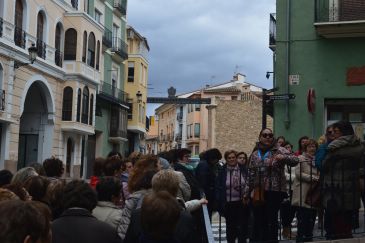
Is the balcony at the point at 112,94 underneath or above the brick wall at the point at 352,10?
above

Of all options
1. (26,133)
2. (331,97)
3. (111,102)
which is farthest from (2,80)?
(111,102)

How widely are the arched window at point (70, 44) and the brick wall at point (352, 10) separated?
20.2 meters

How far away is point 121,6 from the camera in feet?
151

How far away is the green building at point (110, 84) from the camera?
1650 inches

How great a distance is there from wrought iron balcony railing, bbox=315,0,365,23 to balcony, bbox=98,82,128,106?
2649 centimetres

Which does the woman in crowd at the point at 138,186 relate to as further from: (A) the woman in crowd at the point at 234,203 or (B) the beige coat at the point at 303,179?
(B) the beige coat at the point at 303,179

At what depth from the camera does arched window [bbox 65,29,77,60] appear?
3325 centimetres

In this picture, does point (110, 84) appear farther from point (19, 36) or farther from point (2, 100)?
point (2, 100)

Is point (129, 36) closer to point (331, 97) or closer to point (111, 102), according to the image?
point (111, 102)

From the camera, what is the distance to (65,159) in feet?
113

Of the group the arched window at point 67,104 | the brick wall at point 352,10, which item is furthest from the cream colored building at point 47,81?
the brick wall at point 352,10

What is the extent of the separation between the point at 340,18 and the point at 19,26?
16.8m

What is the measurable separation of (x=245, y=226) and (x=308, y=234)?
0.95 m

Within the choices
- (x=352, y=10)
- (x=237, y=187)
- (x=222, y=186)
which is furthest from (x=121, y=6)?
(x=237, y=187)
